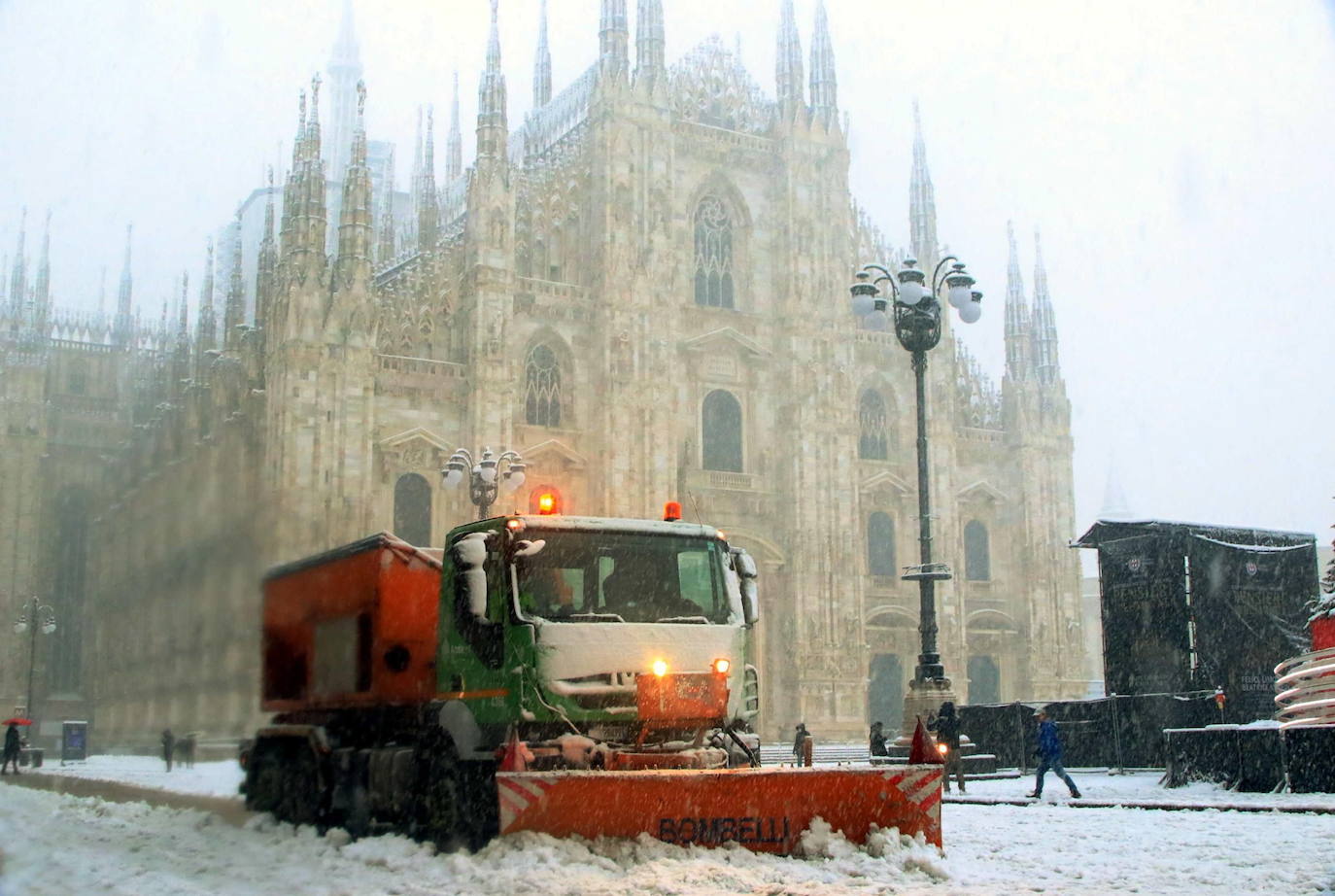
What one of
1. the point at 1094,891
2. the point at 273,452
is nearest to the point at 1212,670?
the point at 1094,891

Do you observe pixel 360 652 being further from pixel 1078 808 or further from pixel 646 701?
pixel 1078 808

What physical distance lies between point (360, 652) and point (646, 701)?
316 centimetres

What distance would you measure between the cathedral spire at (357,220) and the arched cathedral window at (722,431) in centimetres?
1136

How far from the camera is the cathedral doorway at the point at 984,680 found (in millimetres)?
45188

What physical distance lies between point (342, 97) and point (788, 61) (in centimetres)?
6968

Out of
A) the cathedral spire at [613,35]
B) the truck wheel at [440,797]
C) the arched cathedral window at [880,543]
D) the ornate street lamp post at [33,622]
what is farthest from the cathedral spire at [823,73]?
the truck wheel at [440,797]

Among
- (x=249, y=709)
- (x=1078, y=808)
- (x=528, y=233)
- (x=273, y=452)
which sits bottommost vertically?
(x=1078, y=808)

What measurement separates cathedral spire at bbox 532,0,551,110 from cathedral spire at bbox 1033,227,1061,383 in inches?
Answer: 724

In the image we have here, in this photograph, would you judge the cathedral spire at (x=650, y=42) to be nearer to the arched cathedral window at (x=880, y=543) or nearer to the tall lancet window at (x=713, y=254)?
the tall lancet window at (x=713, y=254)

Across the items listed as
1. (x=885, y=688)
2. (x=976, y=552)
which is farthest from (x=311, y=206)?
(x=976, y=552)

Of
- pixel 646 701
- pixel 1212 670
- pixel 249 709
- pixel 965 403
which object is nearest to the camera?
pixel 646 701

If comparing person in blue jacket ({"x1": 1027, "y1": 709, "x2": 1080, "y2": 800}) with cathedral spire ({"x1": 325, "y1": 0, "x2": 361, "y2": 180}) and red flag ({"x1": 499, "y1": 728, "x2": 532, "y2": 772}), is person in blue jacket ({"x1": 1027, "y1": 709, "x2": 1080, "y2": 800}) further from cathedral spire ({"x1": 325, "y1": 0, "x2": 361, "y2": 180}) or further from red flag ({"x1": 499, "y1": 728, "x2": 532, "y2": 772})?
cathedral spire ({"x1": 325, "y1": 0, "x2": 361, "y2": 180})

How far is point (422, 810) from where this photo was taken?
10.7 meters

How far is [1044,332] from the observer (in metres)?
47.8
